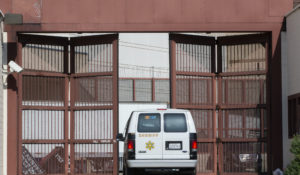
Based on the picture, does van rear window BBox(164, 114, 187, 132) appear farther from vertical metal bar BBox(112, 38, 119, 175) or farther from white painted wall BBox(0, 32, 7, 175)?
white painted wall BBox(0, 32, 7, 175)

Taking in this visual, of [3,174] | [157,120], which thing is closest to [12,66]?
[3,174]

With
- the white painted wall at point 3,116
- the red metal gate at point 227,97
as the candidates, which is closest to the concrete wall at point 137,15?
the red metal gate at point 227,97

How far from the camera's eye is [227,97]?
2402 centimetres

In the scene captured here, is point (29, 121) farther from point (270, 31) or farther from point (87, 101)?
point (270, 31)

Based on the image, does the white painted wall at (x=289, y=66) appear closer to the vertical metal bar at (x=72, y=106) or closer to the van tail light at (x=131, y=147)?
the van tail light at (x=131, y=147)

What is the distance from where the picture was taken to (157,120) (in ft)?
64.0

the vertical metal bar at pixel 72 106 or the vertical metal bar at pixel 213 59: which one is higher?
the vertical metal bar at pixel 213 59

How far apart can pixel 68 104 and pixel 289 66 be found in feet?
25.7

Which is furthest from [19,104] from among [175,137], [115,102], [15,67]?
[175,137]

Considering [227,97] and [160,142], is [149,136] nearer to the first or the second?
[160,142]

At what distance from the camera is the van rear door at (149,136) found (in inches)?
754

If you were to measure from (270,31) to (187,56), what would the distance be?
3.00 m

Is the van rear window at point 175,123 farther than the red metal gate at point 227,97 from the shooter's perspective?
No

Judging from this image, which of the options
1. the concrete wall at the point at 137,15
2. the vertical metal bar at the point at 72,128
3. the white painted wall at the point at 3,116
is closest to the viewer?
the white painted wall at the point at 3,116
